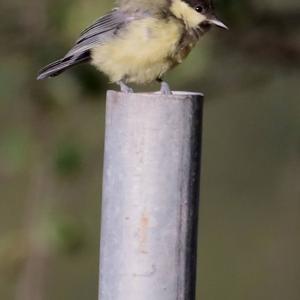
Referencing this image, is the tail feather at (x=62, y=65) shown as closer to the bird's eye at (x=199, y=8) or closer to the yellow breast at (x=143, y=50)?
the yellow breast at (x=143, y=50)

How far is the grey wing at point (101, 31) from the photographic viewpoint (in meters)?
4.66

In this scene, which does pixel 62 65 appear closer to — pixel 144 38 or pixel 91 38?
pixel 91 38

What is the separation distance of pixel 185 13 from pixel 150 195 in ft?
3.26

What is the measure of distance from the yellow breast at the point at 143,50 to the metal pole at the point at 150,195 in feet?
2.53

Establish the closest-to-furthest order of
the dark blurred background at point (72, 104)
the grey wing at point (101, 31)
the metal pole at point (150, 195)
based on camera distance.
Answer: the metal pole at point (150, 195) < the grey wing at point (101, 31) < the dark blurred background at point (72, 104)

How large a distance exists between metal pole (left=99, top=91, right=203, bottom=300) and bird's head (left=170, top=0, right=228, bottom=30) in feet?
2.73

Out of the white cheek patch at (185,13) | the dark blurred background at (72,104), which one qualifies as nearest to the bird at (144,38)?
the white cheek patch at (185,13)

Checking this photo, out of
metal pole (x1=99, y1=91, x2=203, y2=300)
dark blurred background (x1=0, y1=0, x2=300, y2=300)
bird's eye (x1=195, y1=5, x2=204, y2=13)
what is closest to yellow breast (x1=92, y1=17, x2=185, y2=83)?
bird's eye (x1=195, y1=5, x2=204, y2=13)

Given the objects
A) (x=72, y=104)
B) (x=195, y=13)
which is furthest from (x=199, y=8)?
(x=72, y=104)

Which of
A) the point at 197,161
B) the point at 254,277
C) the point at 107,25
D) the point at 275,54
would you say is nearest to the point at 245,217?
the point at 254,277

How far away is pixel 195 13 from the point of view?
182 inches

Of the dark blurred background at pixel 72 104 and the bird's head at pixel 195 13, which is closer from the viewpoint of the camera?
the bird's head at pixel 195 13

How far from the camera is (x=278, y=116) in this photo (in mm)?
7539

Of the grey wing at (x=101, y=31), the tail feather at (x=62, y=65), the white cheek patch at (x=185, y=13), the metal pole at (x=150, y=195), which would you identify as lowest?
the metal pole at (x=150, y=195)
